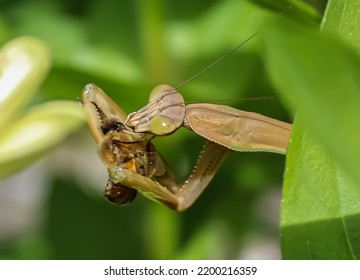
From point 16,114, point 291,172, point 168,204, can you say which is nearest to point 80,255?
point 168,204

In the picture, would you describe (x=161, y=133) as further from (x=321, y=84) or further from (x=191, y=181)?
(x=321, y=84)

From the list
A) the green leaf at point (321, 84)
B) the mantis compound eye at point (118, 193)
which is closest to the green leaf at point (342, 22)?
the green leaf at point (321, 84)

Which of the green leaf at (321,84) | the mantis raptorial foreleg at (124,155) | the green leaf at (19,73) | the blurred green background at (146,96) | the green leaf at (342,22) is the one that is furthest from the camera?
the blurred green background at (146,96)

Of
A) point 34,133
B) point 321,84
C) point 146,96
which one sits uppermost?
point 321,84

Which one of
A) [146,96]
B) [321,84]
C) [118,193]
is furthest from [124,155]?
[321,84]

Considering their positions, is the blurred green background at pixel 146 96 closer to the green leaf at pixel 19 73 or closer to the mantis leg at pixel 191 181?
the mantis leg at pixel 191 181

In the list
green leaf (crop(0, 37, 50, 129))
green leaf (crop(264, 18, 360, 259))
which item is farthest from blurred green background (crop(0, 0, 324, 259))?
green leaf (crop(264, 18, 360, 259))
